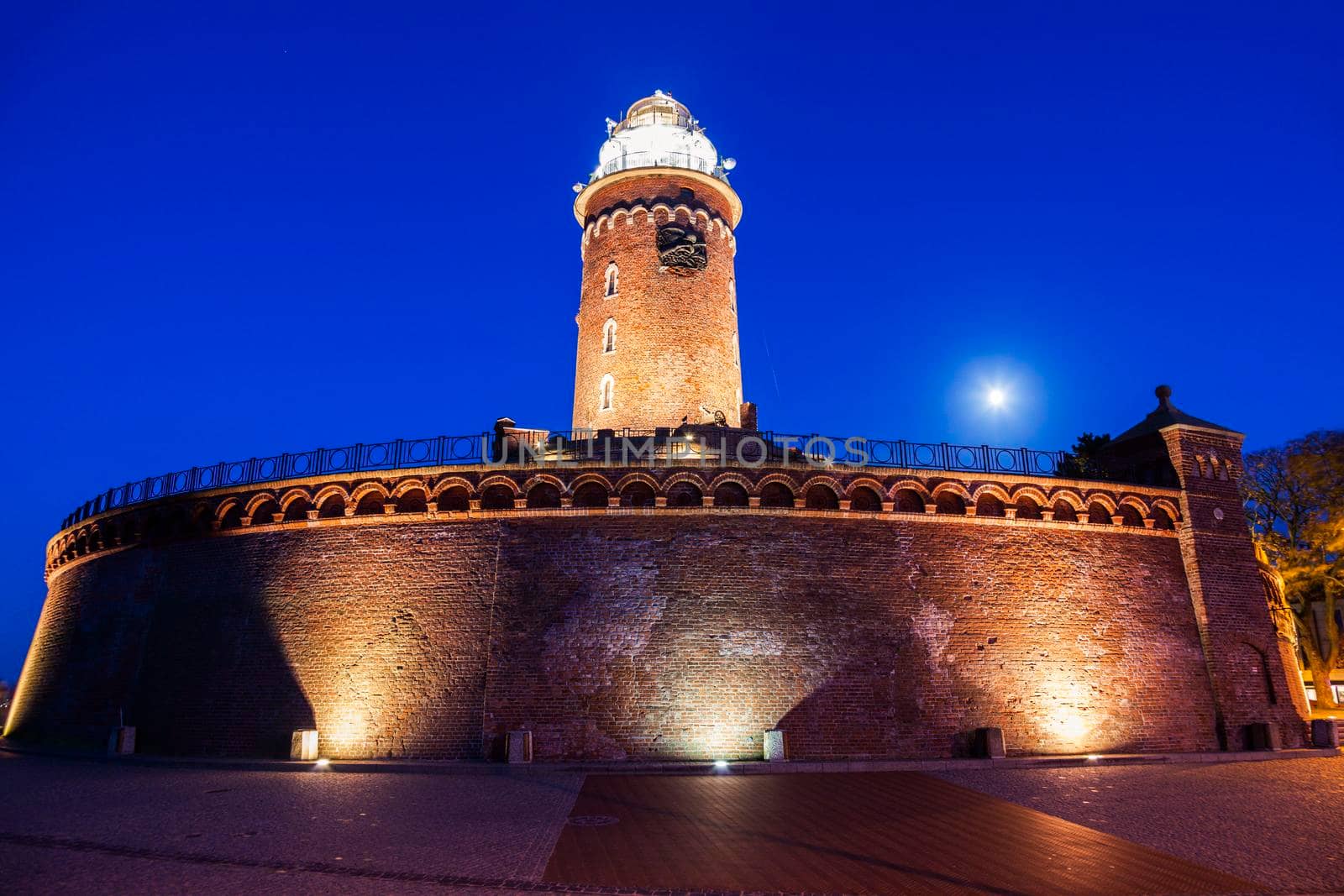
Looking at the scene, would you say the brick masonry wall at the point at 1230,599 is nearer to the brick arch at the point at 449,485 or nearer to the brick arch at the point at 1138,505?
the brick arch at the point at 1138,505

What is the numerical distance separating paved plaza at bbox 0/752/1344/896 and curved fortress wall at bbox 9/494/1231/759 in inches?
88.9

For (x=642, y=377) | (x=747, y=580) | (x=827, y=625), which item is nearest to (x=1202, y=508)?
(x=827, y=625)

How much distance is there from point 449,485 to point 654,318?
9.42 m

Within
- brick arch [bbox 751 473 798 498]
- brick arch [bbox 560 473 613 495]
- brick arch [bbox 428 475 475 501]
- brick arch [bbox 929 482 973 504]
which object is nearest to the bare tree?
brick arch [bbox 929 482 973 504]

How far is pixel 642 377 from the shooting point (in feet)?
80.9

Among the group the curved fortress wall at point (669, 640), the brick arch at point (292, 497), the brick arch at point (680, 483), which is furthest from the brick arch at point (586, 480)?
the brick arch at point (292, 497)

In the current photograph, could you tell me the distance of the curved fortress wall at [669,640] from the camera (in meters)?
16.6

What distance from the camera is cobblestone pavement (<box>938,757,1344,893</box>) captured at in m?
7.92

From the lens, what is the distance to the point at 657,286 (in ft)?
83.5

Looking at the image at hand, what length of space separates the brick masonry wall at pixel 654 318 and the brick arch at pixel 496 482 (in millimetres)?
6585

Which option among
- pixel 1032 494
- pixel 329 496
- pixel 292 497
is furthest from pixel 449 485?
pixel 1032 494

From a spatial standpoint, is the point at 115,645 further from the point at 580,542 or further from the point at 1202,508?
the point at 1202,508

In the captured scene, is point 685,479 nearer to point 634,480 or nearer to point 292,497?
point 634,480

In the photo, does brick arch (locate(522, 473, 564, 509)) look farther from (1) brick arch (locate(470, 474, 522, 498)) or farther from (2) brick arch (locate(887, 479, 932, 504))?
(2) brick arch (locate(887, 479, 932, 504))
